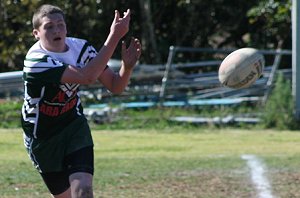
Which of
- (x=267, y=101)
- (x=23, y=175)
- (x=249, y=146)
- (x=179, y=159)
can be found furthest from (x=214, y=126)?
(x=23, y=175)

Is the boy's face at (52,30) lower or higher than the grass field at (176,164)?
higher

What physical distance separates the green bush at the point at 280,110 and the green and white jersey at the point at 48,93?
11.3m

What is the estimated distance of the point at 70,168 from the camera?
18.5ft

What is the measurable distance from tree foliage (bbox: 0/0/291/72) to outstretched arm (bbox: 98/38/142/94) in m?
16.0

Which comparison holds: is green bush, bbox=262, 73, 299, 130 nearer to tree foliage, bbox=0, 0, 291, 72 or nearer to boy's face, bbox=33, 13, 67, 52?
tree foliage, bbox=0, 0, 291, 72

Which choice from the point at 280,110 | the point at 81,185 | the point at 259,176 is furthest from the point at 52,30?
the point at 280,110

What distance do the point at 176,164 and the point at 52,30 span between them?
5609 mm

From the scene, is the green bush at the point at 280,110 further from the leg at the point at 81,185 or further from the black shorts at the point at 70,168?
the leg at the point at 81,185

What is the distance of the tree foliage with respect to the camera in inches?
888

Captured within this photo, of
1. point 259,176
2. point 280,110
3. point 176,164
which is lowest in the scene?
point 280,110

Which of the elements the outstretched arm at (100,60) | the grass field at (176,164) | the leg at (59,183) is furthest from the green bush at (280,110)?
the outstretched arm at (100,60)

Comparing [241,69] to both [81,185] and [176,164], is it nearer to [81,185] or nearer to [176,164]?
[81,185]

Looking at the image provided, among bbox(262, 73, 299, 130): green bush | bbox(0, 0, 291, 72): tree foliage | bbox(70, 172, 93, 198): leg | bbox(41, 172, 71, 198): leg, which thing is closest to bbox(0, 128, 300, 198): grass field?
bbox(262, 73, 299, 130): green bush

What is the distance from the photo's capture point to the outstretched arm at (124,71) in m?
5.82
